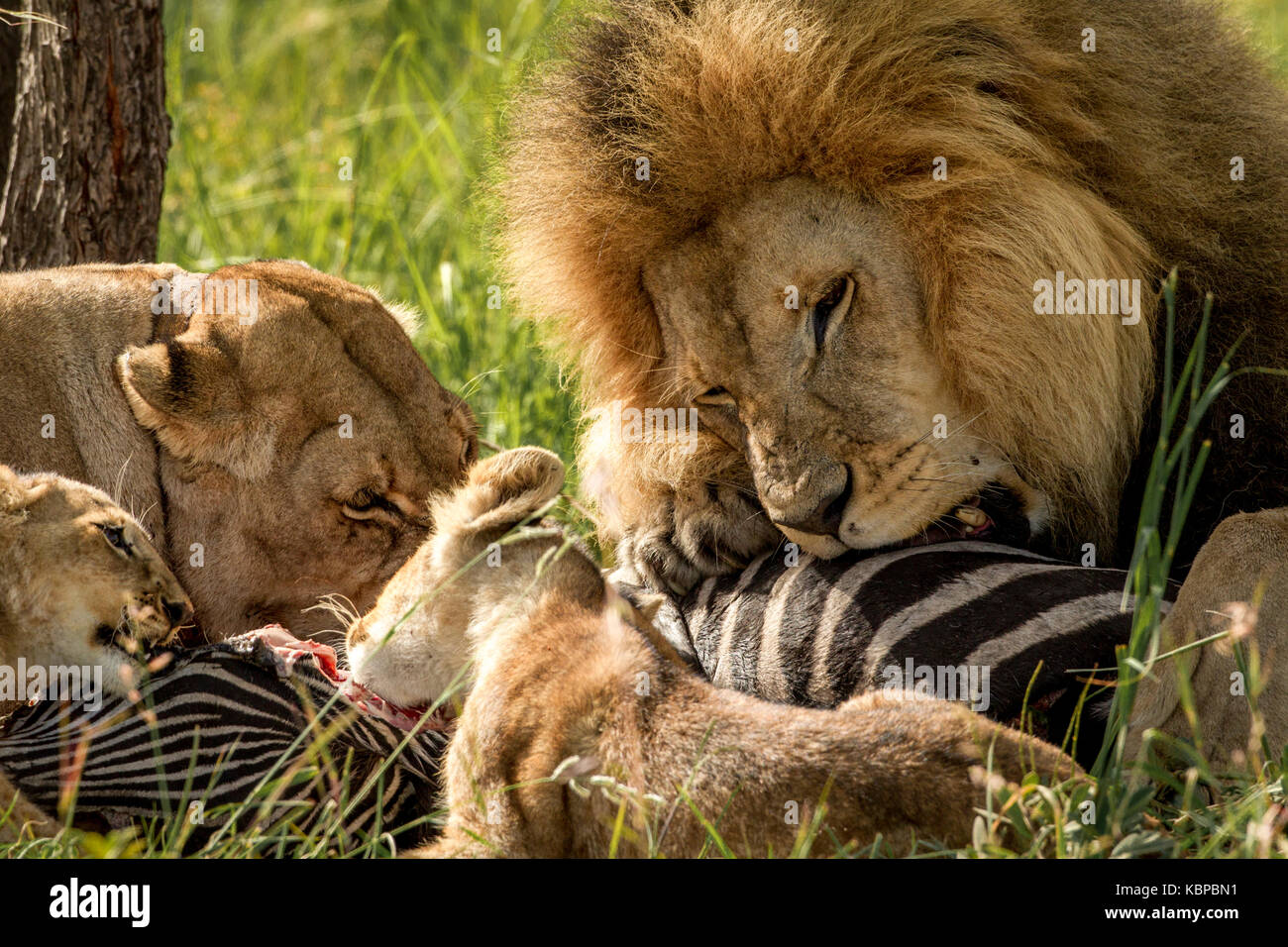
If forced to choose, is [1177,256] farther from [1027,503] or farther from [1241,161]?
[1027,503]

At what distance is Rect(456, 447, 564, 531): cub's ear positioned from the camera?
293 cm

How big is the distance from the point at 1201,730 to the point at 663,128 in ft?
5.67

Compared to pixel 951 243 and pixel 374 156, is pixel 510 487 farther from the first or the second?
pixel 374 156

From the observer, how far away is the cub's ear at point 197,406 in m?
3.39

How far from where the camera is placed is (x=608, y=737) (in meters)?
2.54

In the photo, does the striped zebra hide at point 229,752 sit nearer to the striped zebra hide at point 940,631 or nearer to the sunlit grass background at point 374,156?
the striped zebra hide at point 940,631

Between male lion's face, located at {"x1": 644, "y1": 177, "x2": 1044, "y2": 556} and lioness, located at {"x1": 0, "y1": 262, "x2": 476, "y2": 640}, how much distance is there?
0.87 m

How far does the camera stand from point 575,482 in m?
4.78

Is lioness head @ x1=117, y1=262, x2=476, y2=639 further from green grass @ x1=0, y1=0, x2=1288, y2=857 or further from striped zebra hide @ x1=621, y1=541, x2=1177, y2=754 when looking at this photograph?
green grass @ x1=0, y1=0, x2=1288, y2=857

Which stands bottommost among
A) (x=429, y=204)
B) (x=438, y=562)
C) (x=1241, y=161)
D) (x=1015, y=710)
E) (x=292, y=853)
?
(x=292, y=853)

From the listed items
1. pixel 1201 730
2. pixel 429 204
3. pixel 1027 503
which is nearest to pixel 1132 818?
pixel 1201 730

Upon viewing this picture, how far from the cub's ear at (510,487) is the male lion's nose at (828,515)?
1.84 feet

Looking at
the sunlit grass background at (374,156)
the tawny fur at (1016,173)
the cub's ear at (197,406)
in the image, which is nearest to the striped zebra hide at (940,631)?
the tawny fur at (1016,173)

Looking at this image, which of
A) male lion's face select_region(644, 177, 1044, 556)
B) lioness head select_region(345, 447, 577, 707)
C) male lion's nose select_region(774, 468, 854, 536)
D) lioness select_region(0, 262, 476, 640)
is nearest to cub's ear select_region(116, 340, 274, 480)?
lioness select_region(0, 262, 476, 640)
